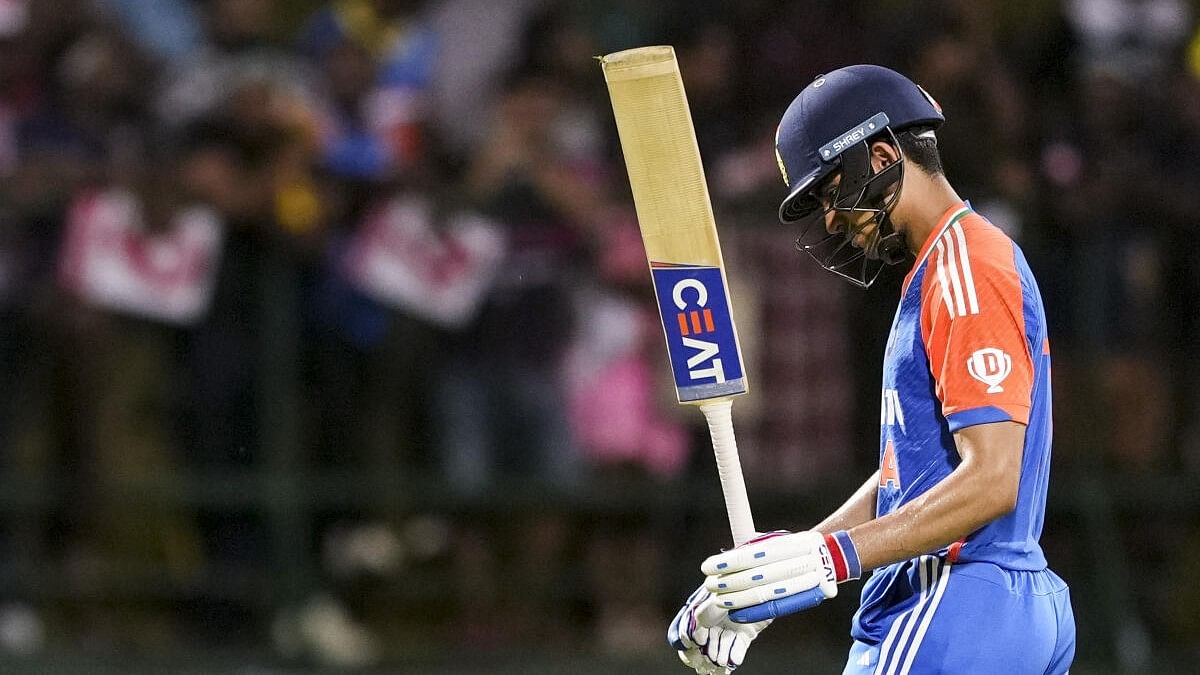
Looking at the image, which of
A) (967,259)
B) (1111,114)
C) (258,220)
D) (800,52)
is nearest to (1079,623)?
(1111,114)

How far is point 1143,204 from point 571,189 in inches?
117

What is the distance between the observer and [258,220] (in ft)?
25.8

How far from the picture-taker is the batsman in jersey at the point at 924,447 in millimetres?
3584

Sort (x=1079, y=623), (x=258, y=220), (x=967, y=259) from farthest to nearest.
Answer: (x=1079, y=623) < (x=258, y=220) < (x=967, y=259)

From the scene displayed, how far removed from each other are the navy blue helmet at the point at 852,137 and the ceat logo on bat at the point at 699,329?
0.30 meters

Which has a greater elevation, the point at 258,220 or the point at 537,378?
the point at 258,220

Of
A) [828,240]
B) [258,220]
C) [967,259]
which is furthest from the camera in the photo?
[258,220]

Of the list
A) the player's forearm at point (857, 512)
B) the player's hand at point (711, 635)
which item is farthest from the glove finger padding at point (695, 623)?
the player's forearm at point (857, 512)

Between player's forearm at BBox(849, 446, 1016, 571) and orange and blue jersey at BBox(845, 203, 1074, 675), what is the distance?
0.37 ft

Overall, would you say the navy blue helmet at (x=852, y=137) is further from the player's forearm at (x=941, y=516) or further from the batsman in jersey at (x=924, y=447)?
the player's forearm at (x=941, y=516)

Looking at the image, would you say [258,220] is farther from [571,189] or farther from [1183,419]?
[1183,419]

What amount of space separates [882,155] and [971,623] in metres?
1.08

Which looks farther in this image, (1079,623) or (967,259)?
(1079,623)

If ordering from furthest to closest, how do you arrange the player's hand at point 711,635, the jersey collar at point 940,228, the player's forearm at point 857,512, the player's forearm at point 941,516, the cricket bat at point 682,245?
the player's forearm at point 857,512
the cricket bat at point 682,245
the player's hand at point 711,635
the jersey collar at point 940,228
the player's forearm at point 941,516
